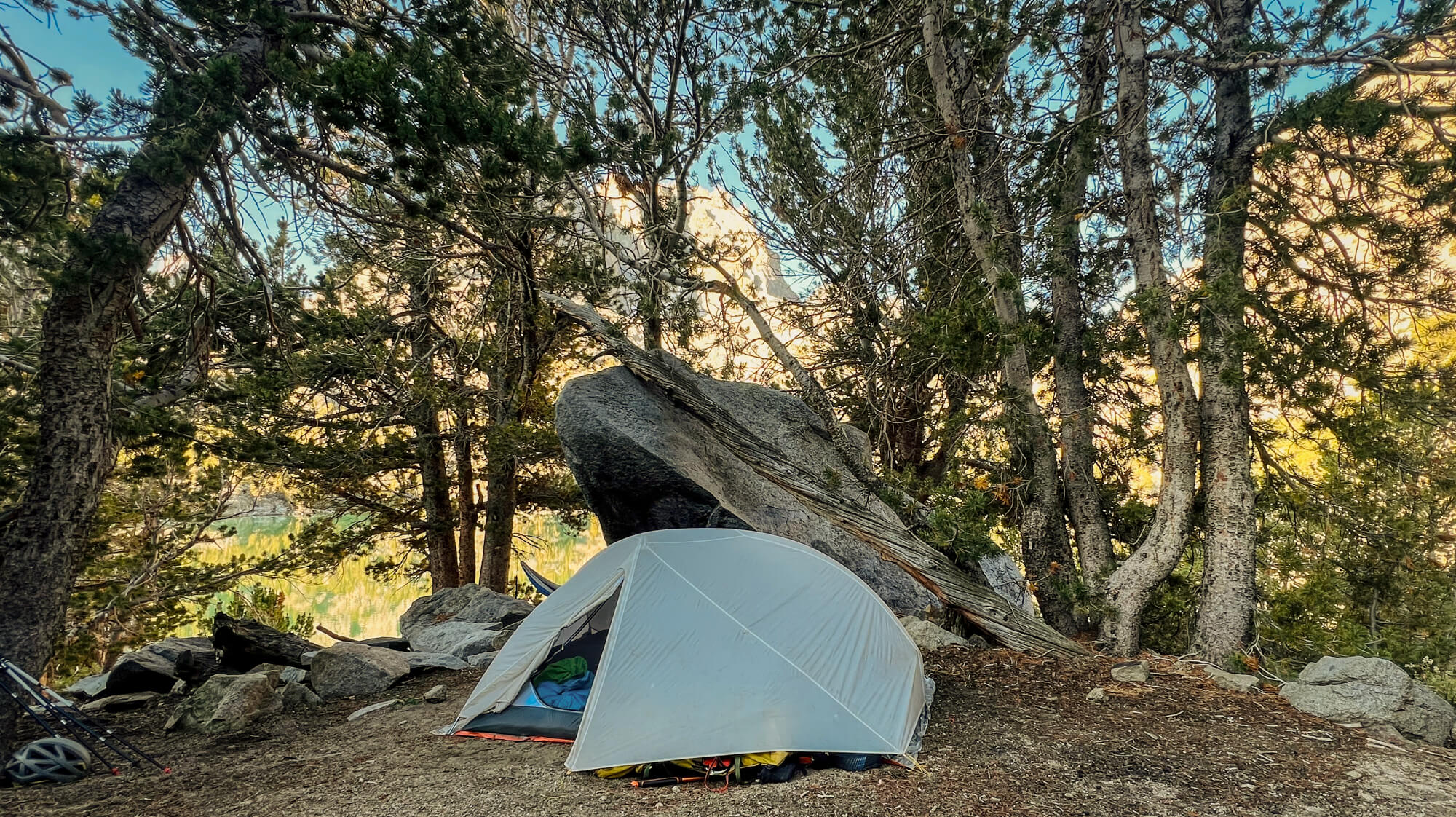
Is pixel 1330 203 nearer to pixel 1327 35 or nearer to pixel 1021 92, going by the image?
pixel 1327 35

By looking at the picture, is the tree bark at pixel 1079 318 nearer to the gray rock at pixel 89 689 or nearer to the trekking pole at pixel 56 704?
the trekking pole at pixel 56 704

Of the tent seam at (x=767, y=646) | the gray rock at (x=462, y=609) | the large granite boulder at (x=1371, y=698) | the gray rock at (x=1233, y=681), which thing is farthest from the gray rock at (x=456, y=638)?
the large granite boulder at (x=1371, y=698)

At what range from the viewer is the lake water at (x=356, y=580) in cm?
1436

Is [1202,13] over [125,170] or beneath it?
over

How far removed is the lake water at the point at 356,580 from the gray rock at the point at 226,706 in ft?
19.1

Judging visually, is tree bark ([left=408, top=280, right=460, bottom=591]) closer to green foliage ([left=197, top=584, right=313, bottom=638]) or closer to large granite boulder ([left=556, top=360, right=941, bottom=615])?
green foliage ([left=197, top=584, right=313, bottom=638])

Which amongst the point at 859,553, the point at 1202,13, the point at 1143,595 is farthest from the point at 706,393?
the point at 1202,13

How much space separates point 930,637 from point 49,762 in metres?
7.88

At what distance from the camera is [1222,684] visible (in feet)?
20.2

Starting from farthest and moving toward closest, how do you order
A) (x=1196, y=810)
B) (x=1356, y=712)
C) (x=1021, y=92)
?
→ 1. (x=1021, y=92)
2. (x=1356, y=712)
3. (x=1196, y=810)

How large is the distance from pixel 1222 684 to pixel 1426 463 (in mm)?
3518

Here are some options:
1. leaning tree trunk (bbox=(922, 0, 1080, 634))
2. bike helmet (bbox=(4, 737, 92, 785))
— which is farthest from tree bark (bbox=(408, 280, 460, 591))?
leaning tree trunk (bbox=(922, 0, 1080, 634))

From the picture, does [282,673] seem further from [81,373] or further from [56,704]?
[81,373]

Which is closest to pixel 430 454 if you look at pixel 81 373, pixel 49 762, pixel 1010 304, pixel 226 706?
pixel 226 706
